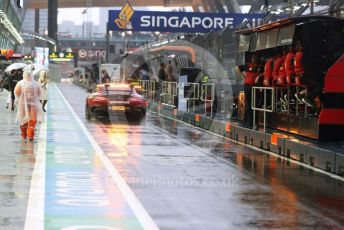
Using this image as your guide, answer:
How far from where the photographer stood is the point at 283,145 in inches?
614

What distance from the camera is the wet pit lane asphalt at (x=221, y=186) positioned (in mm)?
8086

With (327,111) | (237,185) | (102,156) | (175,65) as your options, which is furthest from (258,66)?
(175,65)

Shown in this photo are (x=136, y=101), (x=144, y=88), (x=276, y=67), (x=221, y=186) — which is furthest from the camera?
(x=144, y=88)

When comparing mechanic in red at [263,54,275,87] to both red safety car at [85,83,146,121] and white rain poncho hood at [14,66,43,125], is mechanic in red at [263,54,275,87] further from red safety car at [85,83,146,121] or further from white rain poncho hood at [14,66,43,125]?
red safety car at [85,83,146,121]

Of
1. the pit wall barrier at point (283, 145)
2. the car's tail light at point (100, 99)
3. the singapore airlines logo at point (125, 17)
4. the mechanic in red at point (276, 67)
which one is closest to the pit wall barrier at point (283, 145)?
the pit wall barrier at point (283, 145)

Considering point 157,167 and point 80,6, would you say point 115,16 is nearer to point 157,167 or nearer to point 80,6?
point 157,167

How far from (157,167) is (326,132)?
14.6ft

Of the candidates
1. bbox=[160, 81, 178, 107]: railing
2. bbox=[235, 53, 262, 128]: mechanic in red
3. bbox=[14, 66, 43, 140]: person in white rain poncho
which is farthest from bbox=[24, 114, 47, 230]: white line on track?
bbox=[160, 81, 178, 107]: railing

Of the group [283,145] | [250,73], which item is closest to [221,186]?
[283,145]

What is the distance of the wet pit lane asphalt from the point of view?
809 cm

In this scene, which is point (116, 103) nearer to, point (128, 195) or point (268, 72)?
point (268, 72)

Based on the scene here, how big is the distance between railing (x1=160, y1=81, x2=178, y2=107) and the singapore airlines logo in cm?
516

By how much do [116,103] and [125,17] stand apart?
1413cm

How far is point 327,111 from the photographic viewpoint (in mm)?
15141
